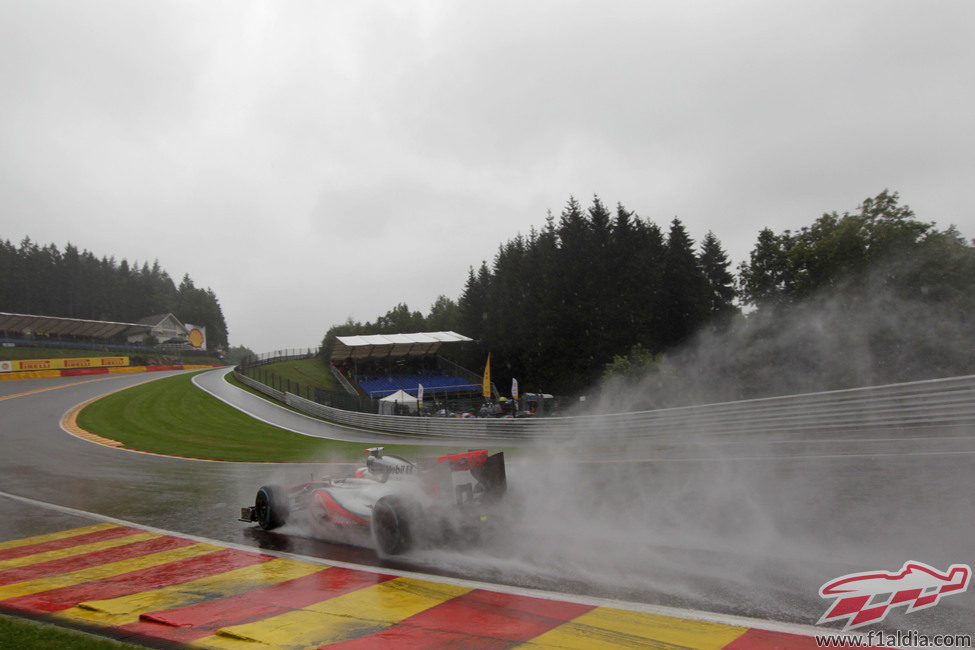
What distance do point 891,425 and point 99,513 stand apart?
52.4 ft

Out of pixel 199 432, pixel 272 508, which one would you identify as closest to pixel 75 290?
pixel 199 432

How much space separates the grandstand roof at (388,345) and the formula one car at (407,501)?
42.6m

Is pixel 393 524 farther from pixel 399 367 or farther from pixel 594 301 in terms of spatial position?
pixel 399 367

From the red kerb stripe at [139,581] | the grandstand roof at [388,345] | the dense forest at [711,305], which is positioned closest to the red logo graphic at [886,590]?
the red kerb stripe at [139,581]

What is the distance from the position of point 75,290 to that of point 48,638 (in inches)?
4954

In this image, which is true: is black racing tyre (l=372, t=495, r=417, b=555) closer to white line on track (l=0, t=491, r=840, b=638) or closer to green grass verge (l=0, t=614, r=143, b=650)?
white line on track (l=0, t=491, r=840, b=638)

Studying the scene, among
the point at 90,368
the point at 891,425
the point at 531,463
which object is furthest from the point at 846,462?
the point at 90,368

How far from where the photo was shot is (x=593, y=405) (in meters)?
24.5

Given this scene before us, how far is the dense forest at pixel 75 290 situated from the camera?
326ft

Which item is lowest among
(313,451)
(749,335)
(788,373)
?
(313,451)

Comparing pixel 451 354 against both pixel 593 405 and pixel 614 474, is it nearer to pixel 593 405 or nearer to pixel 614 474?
pixel 593 405

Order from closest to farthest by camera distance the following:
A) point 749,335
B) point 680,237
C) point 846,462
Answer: point 846,462
point 749,335
point 680,237

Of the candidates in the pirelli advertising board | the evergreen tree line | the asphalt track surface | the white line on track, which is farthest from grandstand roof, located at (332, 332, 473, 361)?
the white line on track

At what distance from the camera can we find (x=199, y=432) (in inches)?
950
